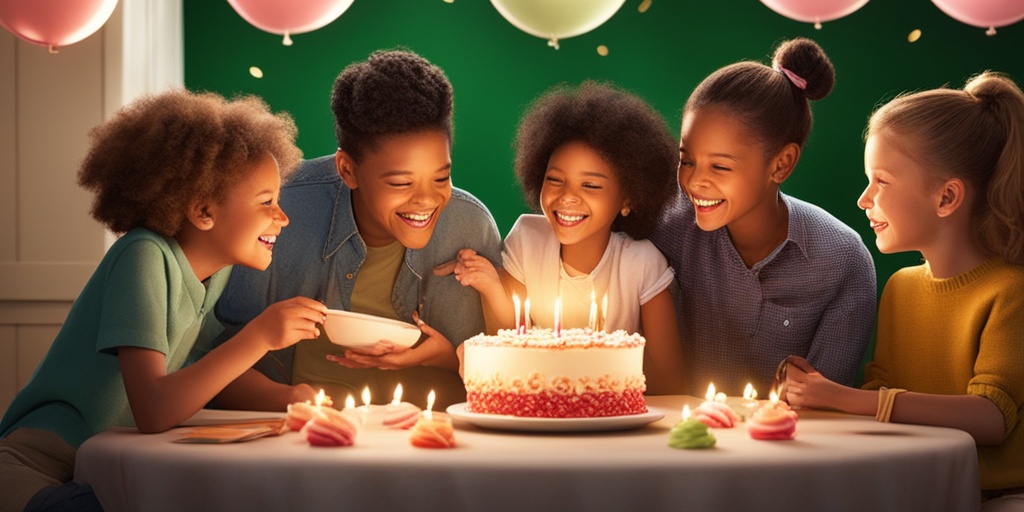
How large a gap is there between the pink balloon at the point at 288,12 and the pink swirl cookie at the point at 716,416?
81.4 inches

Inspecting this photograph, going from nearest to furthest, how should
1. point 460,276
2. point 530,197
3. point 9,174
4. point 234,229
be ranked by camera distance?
1. point 234,229
2. point 460,276
3. point 530,197
4. point 9,174

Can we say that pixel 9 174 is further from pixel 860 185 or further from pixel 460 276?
pixel 860 185

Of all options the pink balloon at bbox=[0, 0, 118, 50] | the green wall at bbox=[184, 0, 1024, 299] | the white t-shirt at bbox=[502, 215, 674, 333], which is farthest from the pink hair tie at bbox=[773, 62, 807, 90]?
the pink balloon at bbox=[0, 0, 118, 50]

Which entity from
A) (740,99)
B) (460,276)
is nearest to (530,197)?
(460,276)

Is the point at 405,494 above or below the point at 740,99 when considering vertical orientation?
below

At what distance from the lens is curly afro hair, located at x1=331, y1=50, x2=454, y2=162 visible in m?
2.87

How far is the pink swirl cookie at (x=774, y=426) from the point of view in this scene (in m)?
1.95

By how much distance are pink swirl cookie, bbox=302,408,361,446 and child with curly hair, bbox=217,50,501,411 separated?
0.92 m

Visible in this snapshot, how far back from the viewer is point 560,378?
2.09m

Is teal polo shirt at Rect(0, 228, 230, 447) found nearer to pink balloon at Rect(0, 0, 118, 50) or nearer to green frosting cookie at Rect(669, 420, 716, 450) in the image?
green frosting cookie at Rect(669, 420, 716, 450)

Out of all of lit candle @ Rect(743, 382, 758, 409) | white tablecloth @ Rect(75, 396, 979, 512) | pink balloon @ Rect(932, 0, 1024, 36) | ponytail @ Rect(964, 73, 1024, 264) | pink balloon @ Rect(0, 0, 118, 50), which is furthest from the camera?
pink balloon @ Rect(932, 0, 1024, 36)

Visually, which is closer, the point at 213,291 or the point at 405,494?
the point at 405,494

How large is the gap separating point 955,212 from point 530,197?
1.20 metres

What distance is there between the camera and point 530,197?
3.23 metres
